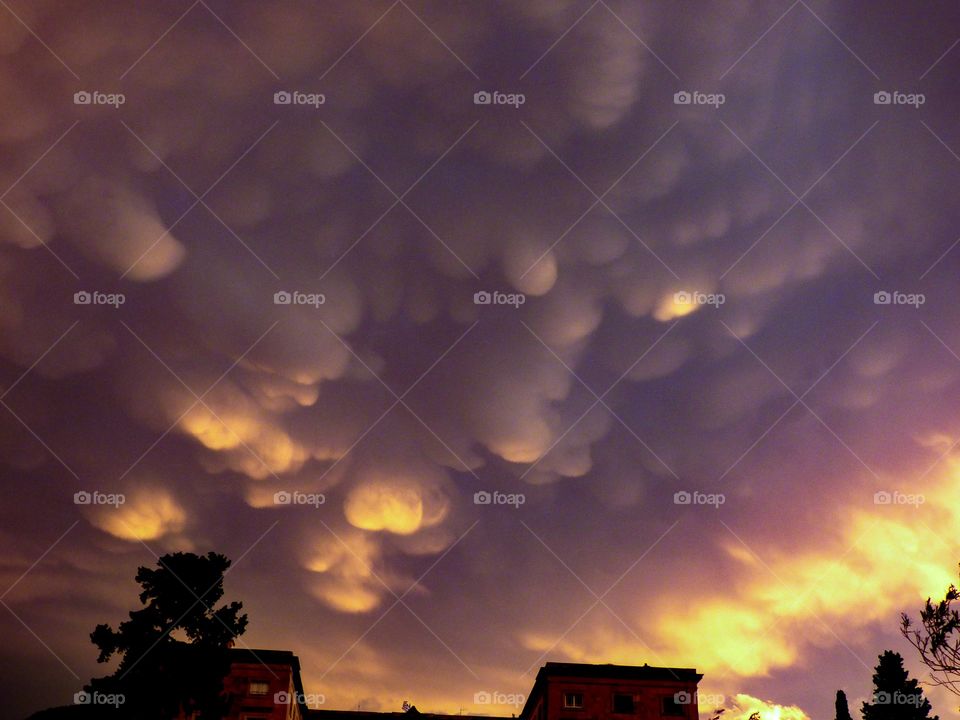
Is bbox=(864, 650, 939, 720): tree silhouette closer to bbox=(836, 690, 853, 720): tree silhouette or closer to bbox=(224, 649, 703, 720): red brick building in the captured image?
bbox=(836, 690, 853, 720): tree silhouette

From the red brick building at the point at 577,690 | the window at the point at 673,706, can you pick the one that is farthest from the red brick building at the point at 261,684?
the window at the point at 673,706

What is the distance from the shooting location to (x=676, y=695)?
61406 mm

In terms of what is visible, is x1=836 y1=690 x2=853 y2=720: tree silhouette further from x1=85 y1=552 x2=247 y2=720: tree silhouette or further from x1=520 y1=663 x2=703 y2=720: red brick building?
x1=85 y1=552 x2=247 y2=720: tree silhouette

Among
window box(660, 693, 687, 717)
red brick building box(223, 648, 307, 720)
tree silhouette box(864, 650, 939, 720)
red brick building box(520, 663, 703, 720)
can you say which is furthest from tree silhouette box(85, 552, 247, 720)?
tree silhouette box(864, 650, 939, 720)

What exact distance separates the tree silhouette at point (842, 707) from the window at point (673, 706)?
1689cm

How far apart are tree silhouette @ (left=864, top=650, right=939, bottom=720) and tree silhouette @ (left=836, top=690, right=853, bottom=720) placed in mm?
3923

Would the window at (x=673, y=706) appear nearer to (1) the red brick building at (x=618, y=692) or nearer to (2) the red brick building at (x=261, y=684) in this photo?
(1) the red brick building at (x=618, y=692)

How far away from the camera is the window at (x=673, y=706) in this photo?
60.9m

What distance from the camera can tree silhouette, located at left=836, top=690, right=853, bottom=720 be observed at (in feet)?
215

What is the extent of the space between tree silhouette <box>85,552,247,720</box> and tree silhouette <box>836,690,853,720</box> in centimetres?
5562

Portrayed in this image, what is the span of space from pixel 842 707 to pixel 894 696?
21.4 ft

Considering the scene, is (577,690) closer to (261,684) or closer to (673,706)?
(673,706)

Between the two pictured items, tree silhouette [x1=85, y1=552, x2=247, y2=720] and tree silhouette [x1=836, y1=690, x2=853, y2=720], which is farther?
tree silhouette [x1=836, y1=690, x2=853, y2=720]

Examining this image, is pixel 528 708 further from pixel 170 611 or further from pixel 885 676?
pixel 170 611
